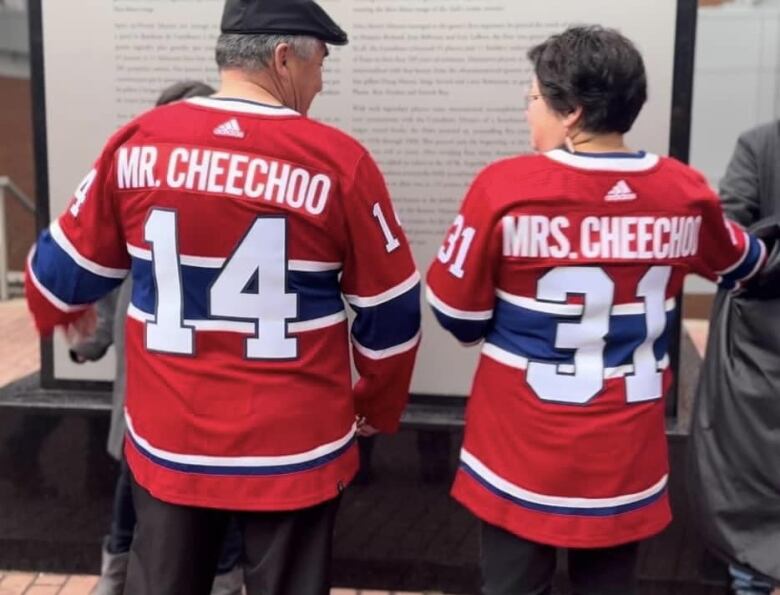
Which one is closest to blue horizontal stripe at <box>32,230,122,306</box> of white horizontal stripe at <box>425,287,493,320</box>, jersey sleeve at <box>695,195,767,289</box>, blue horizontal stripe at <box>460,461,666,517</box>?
white horizontal stripe at <box>425,287,493,320</box>

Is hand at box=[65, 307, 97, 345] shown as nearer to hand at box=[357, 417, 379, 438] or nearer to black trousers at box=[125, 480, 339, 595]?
black trousers at box=[125, 480, 339, 595]

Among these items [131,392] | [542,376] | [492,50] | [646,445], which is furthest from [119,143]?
[492,50]

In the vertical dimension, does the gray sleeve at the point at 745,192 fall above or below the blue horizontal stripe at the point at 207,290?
above

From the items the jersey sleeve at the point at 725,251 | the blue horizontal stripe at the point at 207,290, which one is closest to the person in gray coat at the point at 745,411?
the jersey sleeve at the point at 725,251

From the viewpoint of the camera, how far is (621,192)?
2131 millimetres

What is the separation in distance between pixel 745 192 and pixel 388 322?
145 cm

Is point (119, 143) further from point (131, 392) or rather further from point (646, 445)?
point (646, 445)

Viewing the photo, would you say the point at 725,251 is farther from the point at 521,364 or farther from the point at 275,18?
the point at 275,18

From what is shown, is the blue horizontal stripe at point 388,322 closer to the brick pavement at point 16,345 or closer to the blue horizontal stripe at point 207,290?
the blue horizontal stripe at point 207,290

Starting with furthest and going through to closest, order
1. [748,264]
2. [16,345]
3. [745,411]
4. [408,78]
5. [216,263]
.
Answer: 1. [16,345]
2. [408,78]
3. [745,411]
4. [748,264]
5. [216,263]

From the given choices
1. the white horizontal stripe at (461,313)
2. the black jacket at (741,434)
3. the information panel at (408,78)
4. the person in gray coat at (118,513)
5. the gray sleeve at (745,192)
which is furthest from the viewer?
the information panel at (408,78)

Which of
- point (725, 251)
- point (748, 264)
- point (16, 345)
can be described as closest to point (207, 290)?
point (725, 251)

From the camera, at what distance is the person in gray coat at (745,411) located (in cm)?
284

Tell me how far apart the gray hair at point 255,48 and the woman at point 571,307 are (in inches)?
19.1
